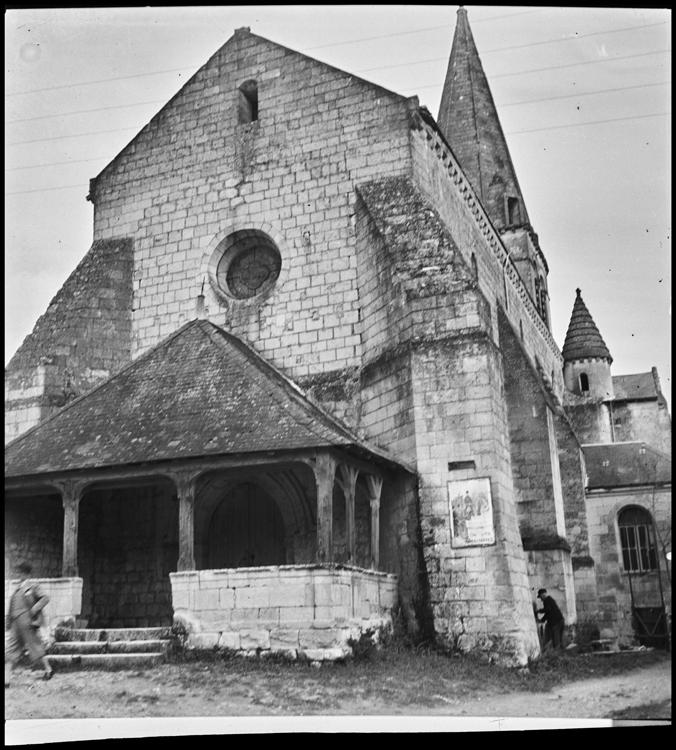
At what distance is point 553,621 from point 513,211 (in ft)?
61.0

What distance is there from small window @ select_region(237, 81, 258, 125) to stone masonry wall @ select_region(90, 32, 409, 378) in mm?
140

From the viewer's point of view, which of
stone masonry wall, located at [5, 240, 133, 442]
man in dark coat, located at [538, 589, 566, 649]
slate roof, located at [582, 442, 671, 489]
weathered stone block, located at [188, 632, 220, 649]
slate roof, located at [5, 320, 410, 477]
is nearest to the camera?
weathered stone block, located at [188, 632, 220, 649]

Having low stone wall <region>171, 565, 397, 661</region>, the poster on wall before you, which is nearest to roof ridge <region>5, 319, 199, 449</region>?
low stone wall <region>171, 565, 397, 661</region>

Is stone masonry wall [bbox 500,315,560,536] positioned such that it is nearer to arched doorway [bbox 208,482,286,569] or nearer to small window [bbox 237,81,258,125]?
arched doorway [bbox 208,482,286,569]

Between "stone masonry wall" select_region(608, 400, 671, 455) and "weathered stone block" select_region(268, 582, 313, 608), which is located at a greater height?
"stone masonry wall" select_region(608, 400, 671, 455)

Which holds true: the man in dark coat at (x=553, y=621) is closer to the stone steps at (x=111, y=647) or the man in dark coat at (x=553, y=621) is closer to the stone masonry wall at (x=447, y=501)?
the stone masonry wall at (x=447, y=501)

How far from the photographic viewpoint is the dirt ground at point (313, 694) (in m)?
10.6

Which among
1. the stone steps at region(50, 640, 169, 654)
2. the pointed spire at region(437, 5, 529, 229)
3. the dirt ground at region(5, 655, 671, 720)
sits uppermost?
the pointed spire at region(437, 5, 529, 229)

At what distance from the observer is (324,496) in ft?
42.3

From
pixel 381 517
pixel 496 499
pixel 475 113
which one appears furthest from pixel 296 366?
pixel 475 113

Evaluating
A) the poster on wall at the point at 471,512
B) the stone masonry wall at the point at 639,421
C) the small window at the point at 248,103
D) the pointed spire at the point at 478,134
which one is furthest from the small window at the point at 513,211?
the poster on wall at the point at 471,512

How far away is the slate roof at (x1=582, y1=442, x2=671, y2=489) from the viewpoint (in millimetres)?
21391

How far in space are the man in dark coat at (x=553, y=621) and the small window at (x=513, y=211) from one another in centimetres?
1803

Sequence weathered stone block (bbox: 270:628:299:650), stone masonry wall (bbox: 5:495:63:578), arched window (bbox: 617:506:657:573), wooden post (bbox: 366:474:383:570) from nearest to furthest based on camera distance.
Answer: weathered stone block (bbox: 270:628:299:650)
wooden post (bbox: 366:474:383:570)
stone masonry wall (bbox: 5:495:63:578)
arched window (bbox: 617:506:657:573)
